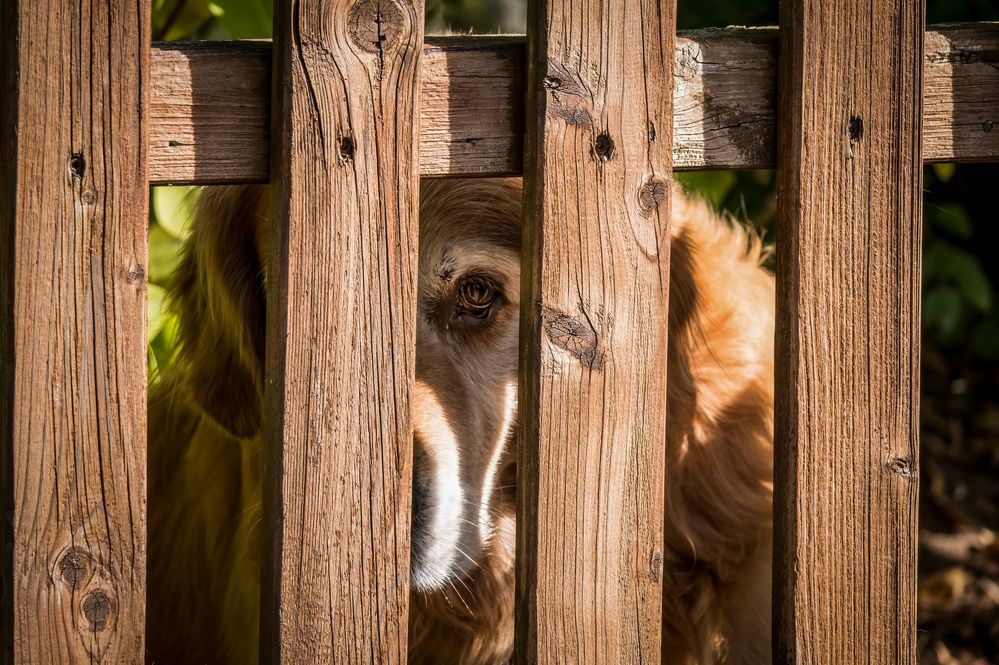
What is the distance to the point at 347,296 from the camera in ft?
4.91

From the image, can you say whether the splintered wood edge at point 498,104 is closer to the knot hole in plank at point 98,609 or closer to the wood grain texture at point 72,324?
the wood grain texture at point 72,324

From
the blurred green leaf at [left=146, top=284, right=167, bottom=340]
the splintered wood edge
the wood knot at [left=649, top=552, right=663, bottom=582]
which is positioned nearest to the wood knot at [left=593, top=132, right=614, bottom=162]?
the splintered wood edge

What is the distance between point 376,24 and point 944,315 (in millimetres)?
2974

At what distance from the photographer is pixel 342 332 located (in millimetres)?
1500

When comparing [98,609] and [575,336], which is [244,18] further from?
[98,609]

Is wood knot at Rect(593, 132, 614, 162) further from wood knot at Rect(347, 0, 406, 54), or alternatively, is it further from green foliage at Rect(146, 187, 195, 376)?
green foliage at Rect(146, 187, 195, 376)

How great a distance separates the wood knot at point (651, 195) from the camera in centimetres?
158

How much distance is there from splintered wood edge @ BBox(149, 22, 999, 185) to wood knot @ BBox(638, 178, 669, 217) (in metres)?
0.07

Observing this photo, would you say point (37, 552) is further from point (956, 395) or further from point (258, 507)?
point (956, 395)

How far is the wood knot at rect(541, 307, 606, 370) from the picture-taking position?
5.06 ft

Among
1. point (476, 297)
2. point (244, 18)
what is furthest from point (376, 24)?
point (244, 18)

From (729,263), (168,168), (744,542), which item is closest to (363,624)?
(168,168)

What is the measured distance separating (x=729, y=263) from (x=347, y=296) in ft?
4.51

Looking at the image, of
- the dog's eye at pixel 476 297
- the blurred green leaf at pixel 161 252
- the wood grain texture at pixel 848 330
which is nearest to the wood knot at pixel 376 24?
the wood grain texture at pixel 848 330
